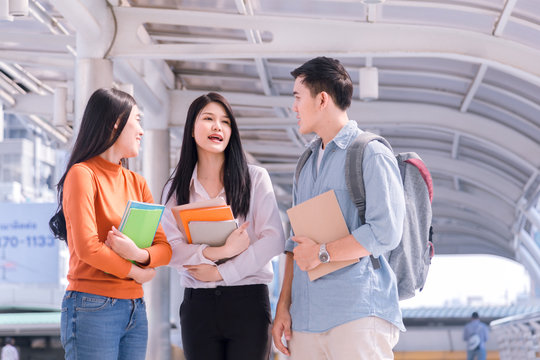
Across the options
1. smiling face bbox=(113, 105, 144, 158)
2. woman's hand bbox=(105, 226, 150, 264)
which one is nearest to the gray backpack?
smiling face bbox=(113, 105, 144, 158)

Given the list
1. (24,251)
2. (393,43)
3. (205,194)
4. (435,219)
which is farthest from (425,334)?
(205,194)

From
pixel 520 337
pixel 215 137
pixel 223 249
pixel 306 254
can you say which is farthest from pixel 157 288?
pixel 306 254

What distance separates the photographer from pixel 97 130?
3.50 metres

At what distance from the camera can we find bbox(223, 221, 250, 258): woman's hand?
358 centimetres

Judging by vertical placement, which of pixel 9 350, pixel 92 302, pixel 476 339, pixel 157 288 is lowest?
pixel 476 339

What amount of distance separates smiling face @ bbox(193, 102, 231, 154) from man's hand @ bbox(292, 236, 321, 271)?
2.18ft

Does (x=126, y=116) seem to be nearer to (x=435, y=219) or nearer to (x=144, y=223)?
(x=144, y=223)

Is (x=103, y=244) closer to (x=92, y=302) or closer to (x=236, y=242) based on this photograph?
(x=92, y=302)

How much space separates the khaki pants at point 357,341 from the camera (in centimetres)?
319

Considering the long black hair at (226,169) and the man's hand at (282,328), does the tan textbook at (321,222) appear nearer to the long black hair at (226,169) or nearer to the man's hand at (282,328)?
the man's hand at (282,328)

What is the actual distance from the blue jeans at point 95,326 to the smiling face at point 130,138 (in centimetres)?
66

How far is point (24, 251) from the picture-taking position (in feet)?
46.2

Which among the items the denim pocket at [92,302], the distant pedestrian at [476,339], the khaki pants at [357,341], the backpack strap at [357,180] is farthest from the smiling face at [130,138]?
the distant pedestrian at [476,339]

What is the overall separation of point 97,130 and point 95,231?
0.47 m
